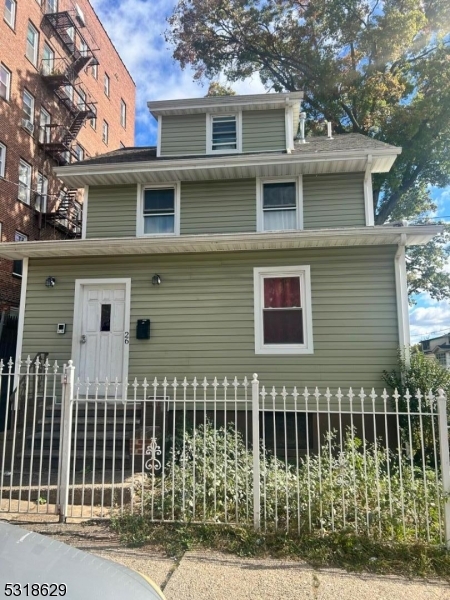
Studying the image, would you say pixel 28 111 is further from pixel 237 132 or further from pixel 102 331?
pixel 102 331

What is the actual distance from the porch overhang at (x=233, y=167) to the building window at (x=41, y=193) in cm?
871

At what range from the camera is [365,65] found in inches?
657

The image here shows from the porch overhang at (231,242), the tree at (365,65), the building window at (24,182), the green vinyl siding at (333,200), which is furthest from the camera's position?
the building window at (24,182)

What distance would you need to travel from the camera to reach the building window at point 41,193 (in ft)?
59.3

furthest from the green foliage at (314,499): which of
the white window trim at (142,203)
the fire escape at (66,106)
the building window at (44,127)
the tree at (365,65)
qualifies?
the building window at (44,127)

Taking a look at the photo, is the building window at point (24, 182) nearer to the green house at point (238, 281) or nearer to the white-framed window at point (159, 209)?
the green house at point (238, 281)

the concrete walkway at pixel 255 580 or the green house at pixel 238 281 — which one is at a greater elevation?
the green house at pixel 238 281

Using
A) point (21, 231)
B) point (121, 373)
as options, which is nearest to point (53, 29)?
point (21, 231)

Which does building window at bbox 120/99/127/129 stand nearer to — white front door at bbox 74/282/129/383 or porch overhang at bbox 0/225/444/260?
porch overhang at bbox 0/225/444/260

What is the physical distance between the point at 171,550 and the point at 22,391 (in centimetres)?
513

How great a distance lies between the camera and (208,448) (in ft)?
18.0

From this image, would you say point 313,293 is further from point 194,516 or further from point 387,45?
point 387,45

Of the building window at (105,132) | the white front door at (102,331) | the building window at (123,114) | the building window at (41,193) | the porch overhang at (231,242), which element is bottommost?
the white front door at (102,331)

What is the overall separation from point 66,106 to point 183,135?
41.0 feet
